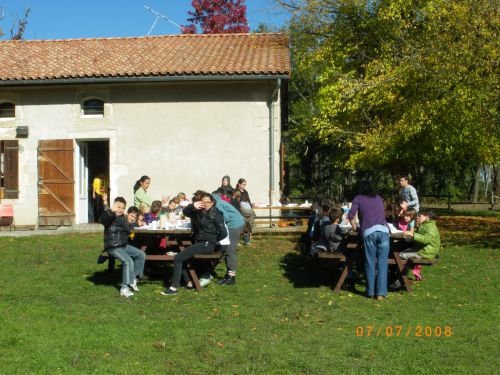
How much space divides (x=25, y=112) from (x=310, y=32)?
915 cm

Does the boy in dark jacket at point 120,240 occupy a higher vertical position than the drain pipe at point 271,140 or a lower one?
lower

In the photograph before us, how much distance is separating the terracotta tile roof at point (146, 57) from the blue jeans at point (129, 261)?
830 cm

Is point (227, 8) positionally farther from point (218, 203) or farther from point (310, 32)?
point (218, 203)

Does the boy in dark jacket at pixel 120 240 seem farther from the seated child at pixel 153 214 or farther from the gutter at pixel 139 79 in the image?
the gutter at pixel 139 79

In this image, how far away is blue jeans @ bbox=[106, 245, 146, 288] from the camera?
8484mm

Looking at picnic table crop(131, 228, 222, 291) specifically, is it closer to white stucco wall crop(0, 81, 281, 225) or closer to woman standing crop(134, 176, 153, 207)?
woman standing crop(134, 176, 153, 207)

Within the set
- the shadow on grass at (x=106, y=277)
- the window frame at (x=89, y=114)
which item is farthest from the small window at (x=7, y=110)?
the shadow on grass at (x=106, y=277)

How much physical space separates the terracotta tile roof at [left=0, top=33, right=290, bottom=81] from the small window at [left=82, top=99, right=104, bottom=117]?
0.87 meters

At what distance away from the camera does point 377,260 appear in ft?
27.1

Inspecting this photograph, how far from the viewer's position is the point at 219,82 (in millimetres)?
16562

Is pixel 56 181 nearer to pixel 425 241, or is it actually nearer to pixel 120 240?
pixel 120 240

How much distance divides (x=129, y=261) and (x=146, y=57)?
10.7m
